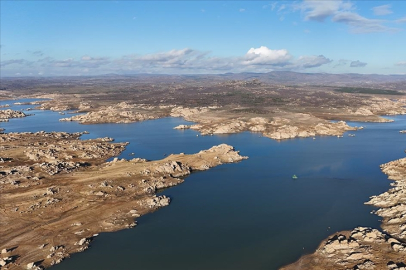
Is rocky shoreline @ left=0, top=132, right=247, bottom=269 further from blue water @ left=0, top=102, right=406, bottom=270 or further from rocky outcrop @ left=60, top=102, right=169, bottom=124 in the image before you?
rocky outcrop @ left=60, top=102, right=169, bottom=124

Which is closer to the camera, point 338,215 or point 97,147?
point 338,215

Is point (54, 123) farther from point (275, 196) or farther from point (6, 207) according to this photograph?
point (275, 196)

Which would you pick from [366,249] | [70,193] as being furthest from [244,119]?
[366,249]

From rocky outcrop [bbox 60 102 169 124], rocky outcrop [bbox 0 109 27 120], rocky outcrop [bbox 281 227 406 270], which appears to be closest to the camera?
rocky outcrop [bbox 281 227 406 270]

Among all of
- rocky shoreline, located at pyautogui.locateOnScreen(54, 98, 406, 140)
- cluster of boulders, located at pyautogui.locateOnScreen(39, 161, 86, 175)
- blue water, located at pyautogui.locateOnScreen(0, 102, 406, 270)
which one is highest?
rocky shoreline, located at pyautogui.locateOnScreen(54, 98, 406, 140)

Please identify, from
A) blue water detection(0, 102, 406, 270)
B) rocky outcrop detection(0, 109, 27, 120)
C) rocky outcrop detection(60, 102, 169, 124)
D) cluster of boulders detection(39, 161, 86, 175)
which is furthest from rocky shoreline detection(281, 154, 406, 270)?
rocky outcrop detection(0, 109, 27, 120)

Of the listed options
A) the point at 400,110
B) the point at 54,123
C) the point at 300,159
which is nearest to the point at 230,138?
the point at 300,159
